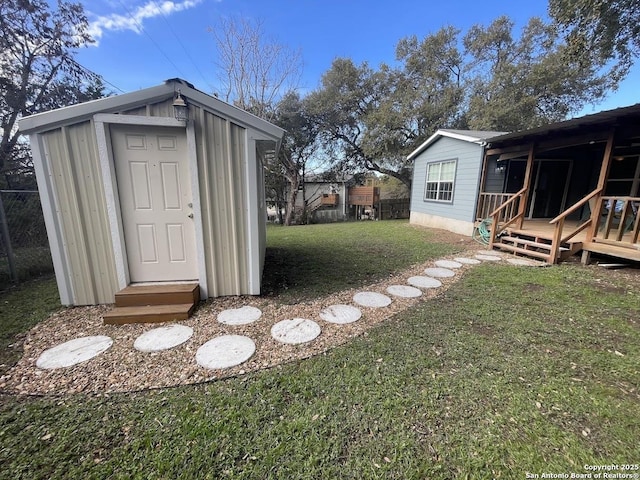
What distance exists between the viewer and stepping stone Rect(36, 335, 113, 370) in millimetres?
2303

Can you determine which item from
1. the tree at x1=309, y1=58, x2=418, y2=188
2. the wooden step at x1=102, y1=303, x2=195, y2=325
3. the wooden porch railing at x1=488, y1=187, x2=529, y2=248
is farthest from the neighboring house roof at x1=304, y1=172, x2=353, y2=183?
the wooden step at x1=102, y1=303, x2=195, y2=325

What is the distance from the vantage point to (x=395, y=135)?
14.1 metres

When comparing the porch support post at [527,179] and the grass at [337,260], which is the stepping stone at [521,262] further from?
the porch support post at [527,179]

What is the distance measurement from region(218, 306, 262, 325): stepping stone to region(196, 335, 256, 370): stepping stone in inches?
12.2

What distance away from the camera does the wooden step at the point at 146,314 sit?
9.64ft

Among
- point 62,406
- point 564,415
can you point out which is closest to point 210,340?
point 62,406

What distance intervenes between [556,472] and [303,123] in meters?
15.6

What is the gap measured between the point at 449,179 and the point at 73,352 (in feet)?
32.7

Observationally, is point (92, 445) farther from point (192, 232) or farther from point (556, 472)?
point (556, 472)

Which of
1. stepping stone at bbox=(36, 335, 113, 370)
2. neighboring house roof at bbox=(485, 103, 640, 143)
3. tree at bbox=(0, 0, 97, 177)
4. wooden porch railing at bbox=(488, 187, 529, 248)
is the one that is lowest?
stepping stone at bbox=(36, 335, 113, 370)

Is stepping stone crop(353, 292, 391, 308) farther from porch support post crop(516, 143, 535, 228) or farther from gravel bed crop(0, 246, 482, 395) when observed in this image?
porch support post crop(516, 143, 535, 228)

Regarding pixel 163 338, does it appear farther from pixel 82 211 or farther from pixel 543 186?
pixel 543 186

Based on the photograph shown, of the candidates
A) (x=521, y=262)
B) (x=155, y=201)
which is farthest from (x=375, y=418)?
(x=521, y=262)

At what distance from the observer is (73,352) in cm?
245
